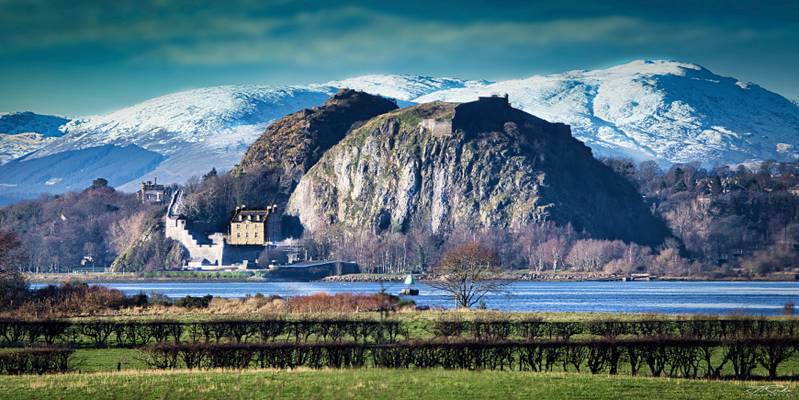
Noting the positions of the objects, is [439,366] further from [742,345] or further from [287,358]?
[742,345]

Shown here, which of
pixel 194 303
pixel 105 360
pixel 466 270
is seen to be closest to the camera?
pixel 105 360

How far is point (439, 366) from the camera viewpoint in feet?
158

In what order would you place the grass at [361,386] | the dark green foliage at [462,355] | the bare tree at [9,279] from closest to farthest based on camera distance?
the grass at [361,386] < the dark green foliage at [462,355] < the bare tree at [9,279]

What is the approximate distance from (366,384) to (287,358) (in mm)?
7134

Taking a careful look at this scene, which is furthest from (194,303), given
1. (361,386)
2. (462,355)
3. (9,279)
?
(361,386)

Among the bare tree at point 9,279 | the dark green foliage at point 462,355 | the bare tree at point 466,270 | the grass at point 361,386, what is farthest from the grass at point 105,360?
the bare tree at point 466,270

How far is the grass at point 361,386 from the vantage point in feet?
134

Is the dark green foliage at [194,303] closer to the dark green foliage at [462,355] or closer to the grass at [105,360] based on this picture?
the grass at [105,360]

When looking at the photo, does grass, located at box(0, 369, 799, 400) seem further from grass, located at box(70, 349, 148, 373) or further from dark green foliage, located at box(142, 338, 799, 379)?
grass, located at box(70, 349, 148, 373)

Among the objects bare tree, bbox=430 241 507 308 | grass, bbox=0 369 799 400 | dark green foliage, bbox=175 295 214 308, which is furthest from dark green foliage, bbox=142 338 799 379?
bare tree, bbox=430 241 507 308

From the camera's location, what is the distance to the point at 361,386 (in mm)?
41938

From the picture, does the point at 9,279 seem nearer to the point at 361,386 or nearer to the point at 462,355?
the point at 462,355

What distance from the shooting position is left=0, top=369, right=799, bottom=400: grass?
4072cm

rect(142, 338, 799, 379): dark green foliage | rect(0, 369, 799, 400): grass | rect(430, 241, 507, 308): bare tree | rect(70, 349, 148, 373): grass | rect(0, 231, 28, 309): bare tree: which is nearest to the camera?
rect(0, 369, 799, 400): grass
